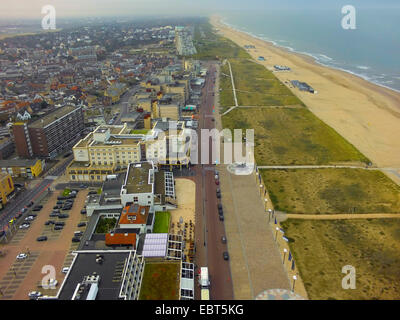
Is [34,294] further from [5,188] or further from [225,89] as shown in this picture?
[225,89]

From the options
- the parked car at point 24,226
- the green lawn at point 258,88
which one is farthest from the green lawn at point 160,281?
the green lawn at point 258,88

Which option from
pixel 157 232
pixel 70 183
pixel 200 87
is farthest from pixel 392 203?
pixel 200 87

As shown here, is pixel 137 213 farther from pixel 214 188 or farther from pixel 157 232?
pixel 214 188

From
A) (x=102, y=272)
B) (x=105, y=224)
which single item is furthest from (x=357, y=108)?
(x=102, y=272)

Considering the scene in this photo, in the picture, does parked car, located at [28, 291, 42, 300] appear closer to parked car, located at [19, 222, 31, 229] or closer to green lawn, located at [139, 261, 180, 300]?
green lawn, located at [139, 261, 180, 300]

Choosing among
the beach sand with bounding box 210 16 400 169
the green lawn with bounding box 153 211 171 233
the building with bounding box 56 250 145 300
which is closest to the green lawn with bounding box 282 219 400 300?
the green lawn with bounding box 153 211 171 233
